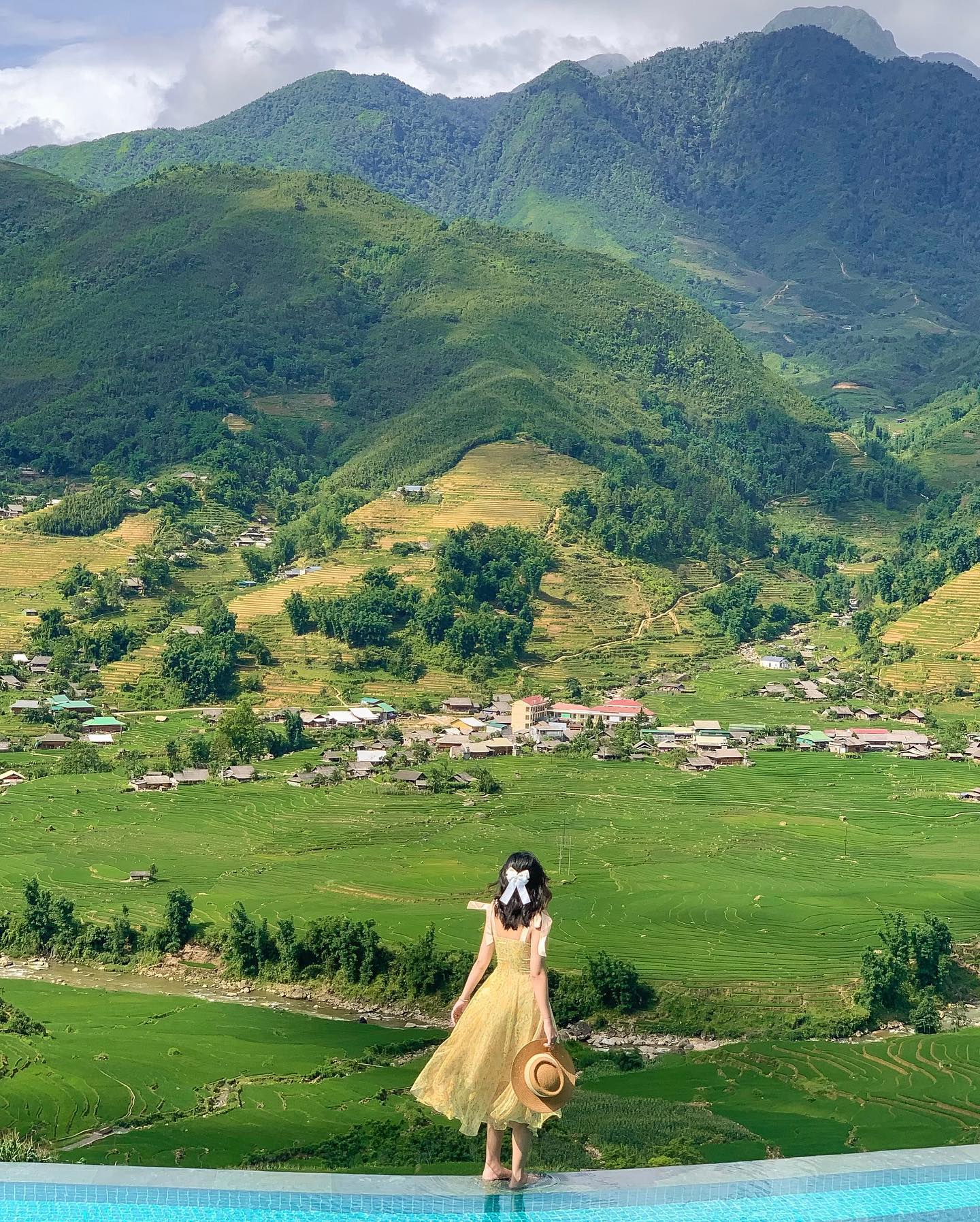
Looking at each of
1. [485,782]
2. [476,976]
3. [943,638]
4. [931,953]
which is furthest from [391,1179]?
[943,638]

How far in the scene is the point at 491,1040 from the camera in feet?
22.6

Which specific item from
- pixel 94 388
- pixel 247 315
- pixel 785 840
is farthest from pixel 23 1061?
pixel 247 315

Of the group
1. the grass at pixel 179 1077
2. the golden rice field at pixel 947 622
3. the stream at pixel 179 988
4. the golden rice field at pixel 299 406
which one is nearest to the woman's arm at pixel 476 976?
the grass at pixel 179 1077

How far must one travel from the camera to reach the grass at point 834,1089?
16.5m

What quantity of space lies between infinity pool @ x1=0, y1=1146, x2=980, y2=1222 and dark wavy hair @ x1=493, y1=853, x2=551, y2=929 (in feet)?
3.47

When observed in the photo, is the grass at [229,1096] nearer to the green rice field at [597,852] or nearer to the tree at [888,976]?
the green rice field at [597,852]

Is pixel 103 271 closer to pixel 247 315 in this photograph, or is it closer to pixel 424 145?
pixel 247 315

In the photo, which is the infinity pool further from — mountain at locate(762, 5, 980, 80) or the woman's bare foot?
mountain at locate(762, 5, 980, 80)

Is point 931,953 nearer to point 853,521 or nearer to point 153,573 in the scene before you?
point 153,573

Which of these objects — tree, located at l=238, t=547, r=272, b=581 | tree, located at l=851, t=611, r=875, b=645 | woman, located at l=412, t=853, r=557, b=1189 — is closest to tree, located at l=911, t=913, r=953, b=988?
woman, located at l=412, t=853, r=557, b=1189

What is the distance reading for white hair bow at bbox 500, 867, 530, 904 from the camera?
22.1ft

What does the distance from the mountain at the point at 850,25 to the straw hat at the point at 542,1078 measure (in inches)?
6783

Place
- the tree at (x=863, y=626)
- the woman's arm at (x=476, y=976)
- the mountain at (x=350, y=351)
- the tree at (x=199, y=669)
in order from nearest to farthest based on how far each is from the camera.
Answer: the woman's arm at (x=476, y=976)
the tree at (x=199, y=669)
the tree at (x=863, y=626)
the mountain at (x=350, y=351)

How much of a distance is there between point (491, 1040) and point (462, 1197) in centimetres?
66
